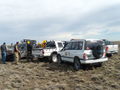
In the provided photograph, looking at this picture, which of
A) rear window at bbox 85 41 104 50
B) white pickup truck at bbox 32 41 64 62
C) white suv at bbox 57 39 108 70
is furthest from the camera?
white pickup truck at bbox 32 41 64 62

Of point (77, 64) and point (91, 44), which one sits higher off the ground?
point (91, 44)

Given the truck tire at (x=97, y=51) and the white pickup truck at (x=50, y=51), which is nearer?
the truck tire at (x=97, y=51)

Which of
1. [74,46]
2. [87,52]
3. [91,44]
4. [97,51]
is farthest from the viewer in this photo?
[74,46]

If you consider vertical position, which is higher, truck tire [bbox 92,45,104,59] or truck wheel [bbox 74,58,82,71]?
truck tire [bbox 92,45,104,59]

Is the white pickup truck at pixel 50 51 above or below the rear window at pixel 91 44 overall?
below

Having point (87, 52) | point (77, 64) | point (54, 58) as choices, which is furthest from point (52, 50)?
point (87, 52)

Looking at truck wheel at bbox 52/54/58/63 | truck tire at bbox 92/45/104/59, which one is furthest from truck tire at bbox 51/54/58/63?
truck tire at bbox 92/45/104/59

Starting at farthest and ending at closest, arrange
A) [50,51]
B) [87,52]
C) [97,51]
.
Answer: [50,51]
[97,51]
[87,52]

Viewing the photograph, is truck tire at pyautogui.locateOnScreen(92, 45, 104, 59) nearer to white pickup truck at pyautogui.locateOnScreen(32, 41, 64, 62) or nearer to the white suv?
the white suv

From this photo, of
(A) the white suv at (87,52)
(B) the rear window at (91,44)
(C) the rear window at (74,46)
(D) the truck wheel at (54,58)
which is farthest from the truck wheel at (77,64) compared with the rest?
(D) the truck wheel at (54,58)

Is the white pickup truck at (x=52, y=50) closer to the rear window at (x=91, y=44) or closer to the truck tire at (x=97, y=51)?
the rear window at (x=91, y=44)

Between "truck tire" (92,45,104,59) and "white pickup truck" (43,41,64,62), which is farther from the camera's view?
"white pickup truck" (43,41,64,62)

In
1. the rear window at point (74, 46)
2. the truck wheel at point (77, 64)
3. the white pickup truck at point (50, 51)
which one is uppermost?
the rear window at point (74, 46)

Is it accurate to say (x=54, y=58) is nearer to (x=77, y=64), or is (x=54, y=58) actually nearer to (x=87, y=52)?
(x=77, y=64)
